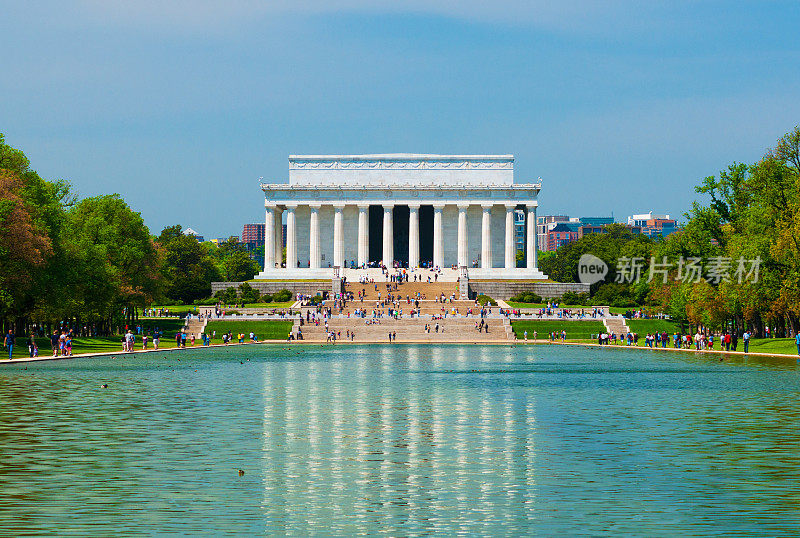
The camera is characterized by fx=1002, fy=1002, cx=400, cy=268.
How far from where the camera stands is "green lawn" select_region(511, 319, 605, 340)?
103m

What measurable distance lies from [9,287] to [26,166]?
569 inches

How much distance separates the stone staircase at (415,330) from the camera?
9881cm

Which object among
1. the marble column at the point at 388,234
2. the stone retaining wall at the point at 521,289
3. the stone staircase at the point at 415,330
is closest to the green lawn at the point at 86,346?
the stone staircase at the point at 415,330

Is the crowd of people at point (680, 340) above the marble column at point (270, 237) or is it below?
below

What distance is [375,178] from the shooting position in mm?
155000

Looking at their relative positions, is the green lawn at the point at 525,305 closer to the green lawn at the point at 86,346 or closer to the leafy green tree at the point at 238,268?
the green lawn at the point at 86,346

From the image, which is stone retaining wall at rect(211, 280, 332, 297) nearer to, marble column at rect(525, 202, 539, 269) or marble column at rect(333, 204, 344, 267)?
marble column at rect(333, 204, 344, 267)

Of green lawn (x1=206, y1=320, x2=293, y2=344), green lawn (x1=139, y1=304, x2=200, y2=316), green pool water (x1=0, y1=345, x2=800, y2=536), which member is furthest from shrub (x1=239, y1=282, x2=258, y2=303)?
green pool water (x1=0, y1=345, x2=800, y2=536)

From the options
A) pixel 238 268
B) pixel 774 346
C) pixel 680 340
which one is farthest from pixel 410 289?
pixel 238 268

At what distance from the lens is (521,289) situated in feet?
433

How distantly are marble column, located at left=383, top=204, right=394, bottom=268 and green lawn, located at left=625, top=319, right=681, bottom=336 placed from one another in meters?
50.8

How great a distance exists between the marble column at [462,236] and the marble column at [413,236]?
6504 mm

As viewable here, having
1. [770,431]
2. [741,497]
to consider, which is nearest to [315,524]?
[741,497]

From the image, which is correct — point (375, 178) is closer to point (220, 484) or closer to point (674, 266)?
point (674, 266)
